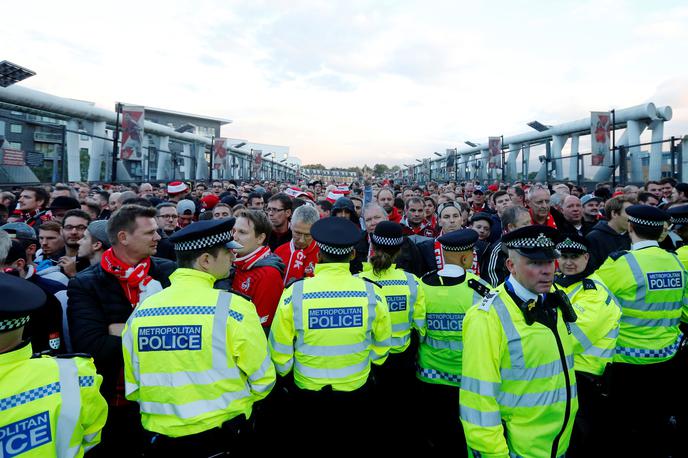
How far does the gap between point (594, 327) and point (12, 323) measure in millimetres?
3105

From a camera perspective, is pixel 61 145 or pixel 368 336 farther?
pixel 61 145

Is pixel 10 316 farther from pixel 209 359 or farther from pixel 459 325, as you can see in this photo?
pixel 459 325

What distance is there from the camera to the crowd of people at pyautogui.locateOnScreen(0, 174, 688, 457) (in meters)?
2.03

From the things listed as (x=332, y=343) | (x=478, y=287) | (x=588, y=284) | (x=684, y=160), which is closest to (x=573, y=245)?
(x=588, y=284)

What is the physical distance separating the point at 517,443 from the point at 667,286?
6.75 ft

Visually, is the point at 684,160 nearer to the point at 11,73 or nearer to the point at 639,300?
the point at 639,300

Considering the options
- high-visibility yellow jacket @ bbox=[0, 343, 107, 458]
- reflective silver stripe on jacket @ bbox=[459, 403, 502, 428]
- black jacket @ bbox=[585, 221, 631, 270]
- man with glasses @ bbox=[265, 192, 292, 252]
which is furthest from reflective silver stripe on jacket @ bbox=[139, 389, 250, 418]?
black jacket @ bbox=[585, 221, 631, 270]

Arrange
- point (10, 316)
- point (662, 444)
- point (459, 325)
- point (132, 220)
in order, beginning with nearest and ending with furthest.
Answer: point (10, 316) < point (132, 220) < point (459, 325) < point (662, 444)

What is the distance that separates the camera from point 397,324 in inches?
123

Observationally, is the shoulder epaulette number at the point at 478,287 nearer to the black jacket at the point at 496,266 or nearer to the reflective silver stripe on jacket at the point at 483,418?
the reflective silver stripe on jacket at the point at 483,418

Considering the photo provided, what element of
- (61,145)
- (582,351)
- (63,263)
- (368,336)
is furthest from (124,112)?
(582,351)

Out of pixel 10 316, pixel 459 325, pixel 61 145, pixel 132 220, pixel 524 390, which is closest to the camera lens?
pixel 10 316

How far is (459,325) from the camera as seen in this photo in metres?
3.00

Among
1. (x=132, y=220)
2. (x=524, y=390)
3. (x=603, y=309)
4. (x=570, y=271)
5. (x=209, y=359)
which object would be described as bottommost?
(x=524, y=390)
